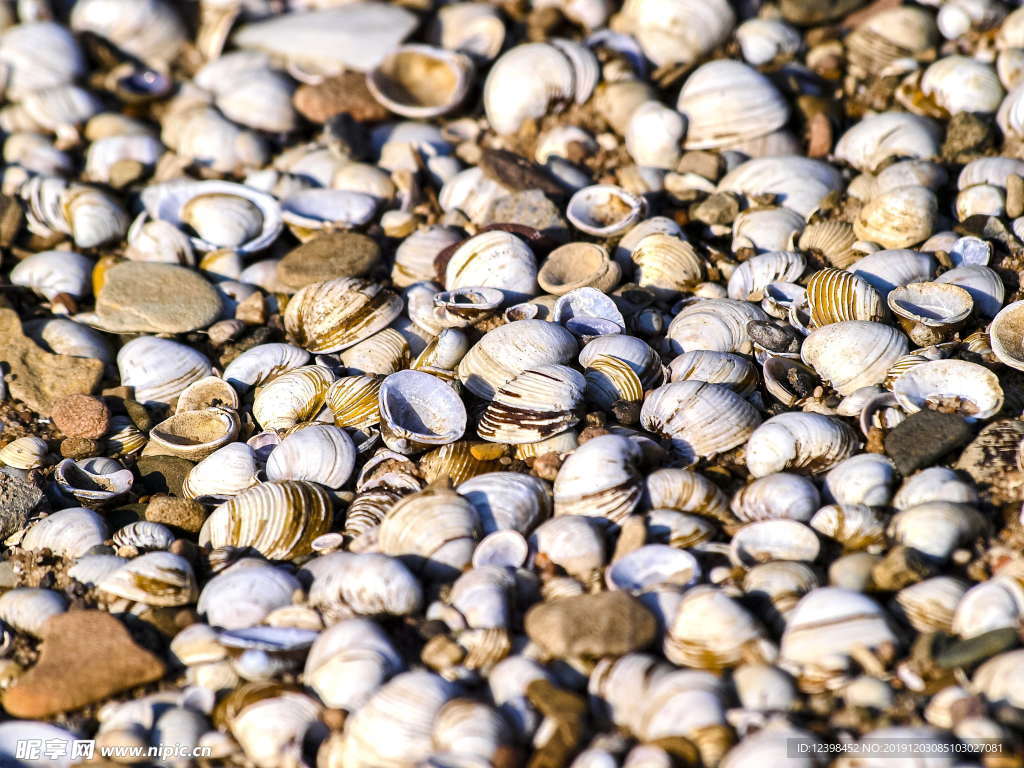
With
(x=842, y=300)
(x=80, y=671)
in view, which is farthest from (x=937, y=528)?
(x=80, y=671)

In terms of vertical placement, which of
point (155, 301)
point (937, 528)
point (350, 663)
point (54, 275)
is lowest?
point (54, 275)

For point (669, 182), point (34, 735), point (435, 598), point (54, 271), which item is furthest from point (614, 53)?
point (34, 735)

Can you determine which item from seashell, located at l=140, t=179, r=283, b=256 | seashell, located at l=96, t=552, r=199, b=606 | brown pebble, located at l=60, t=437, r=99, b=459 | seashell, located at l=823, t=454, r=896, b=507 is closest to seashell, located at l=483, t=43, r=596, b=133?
seashell, located at l=140, t=179, r=283, b=256

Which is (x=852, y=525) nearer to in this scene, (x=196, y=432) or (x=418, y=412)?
(x=418, y=412)

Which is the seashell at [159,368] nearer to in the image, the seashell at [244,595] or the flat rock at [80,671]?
the seashell at [244,595]

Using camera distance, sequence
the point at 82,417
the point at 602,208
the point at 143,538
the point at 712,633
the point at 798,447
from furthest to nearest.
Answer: the point at 602,208 → the point at 82,417 → the point at 143,538 → the point at 798,447 → the point at 712,633

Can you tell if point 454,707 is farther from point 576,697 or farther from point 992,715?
point 992,715
